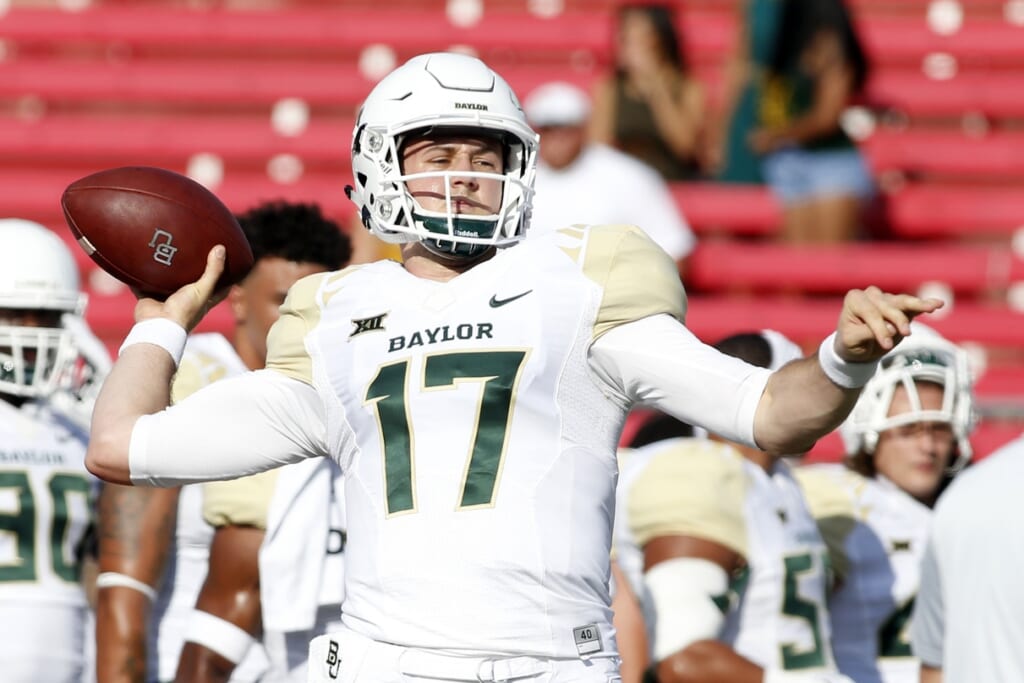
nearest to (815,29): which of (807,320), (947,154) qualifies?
(807,320)

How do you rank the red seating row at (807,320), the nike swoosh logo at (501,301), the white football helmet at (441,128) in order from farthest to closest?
1. the red seating row at (807,320)
2. the white football helmet at (441,128)
3. the nike swoosh logo at (501,301)

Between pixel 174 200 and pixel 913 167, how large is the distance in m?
6.22

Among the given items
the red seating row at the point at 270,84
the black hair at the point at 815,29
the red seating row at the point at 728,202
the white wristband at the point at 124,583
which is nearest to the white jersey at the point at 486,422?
the white wristband at the point at 124,583

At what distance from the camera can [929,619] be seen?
10.9ft

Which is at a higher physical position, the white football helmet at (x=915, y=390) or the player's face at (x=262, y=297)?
the player's face at (x=262, y=297)

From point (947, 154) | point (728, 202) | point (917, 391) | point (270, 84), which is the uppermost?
point (270, 84)

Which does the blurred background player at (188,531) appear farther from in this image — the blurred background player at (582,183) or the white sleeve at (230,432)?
the blurred background player at (582,183)

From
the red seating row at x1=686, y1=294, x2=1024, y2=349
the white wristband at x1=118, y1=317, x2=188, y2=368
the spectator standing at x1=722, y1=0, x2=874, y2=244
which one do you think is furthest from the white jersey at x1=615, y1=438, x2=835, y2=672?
the spectator standing at x1=722, y1=0, x2=874, y2=244

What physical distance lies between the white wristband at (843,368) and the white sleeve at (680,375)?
5.4 inches

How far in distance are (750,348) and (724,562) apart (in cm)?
58

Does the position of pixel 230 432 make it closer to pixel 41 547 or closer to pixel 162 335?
pixel 162 335

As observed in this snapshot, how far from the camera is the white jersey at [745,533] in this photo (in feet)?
12.5

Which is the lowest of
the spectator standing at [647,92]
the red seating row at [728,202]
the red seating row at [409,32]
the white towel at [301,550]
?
the white towel at [301,550]

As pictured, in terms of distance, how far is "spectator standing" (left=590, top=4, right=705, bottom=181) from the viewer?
771 centimetres
